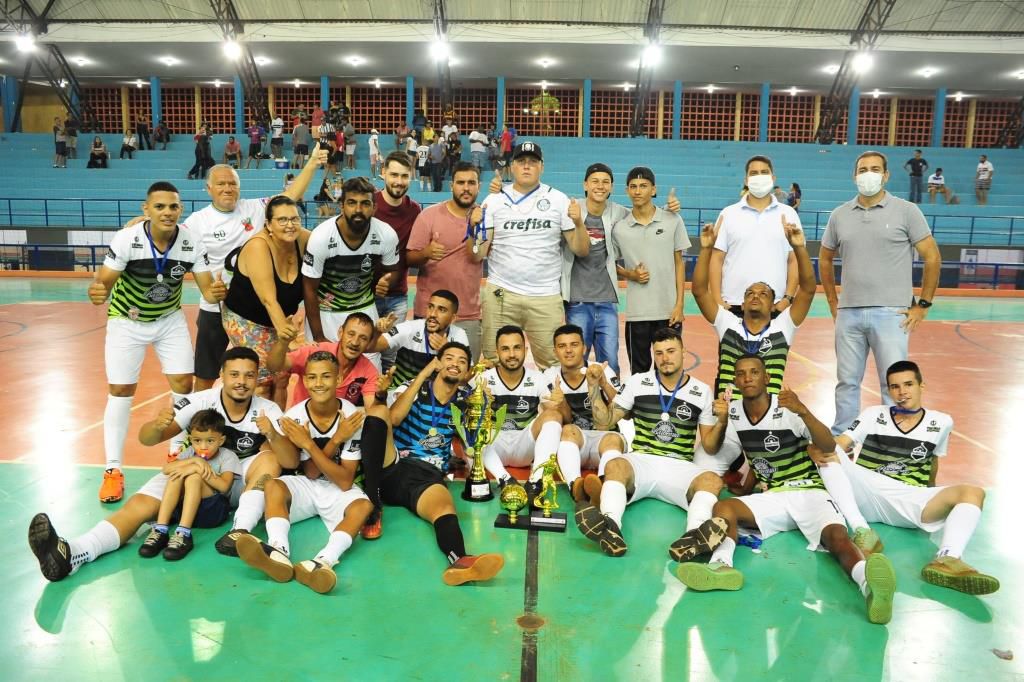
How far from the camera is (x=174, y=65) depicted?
3084 cm

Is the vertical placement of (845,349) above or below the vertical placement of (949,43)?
below

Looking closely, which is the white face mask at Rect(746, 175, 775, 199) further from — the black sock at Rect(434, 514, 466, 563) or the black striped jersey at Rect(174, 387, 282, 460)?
the black striped jersey at Rect(174, 387, 282, 460)

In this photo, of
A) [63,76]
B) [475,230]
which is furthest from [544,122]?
[475,230]

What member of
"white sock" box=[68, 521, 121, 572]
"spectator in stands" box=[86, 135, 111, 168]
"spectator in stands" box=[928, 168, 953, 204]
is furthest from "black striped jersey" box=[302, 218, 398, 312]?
"spectator in stands" box=[86, 135, 111, 168]

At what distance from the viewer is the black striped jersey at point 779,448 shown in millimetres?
4945

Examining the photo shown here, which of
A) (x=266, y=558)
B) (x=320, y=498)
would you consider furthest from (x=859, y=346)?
(x=266, y=558)

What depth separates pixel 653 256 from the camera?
6.44m

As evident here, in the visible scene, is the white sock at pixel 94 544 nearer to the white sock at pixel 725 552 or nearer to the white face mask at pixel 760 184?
the white sock at pixel 725 552

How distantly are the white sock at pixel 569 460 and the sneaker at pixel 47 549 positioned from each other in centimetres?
304

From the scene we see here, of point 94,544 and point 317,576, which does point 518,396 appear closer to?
point 317,576

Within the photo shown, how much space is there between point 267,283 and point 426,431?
4.88 feet

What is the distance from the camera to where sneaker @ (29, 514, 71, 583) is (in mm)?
4043

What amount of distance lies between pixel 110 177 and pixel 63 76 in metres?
7.15

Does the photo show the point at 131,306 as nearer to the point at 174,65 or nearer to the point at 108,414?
the point at 108,414
